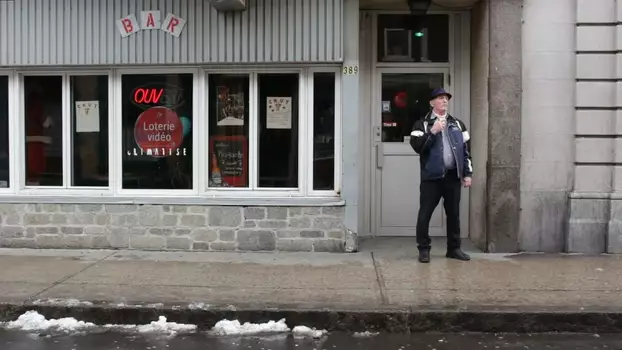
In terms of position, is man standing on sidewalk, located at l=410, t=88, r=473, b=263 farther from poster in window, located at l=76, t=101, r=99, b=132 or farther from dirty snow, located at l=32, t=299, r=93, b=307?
poster in window, located at l=76, t=101, r=99, b=132

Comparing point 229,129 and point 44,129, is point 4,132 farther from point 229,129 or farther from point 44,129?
point 229,129

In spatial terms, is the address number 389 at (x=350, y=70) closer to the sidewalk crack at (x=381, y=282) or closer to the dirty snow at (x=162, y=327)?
the sidewalk crack at (x=381, y=282)

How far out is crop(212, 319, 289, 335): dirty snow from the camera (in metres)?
5.44

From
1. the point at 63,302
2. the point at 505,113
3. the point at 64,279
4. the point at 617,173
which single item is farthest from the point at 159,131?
the point at 617,173

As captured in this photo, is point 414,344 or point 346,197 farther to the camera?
point 346,197

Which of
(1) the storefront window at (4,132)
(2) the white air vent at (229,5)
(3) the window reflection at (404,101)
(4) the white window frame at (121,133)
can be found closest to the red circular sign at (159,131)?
(4) the white window frame at (121,133)

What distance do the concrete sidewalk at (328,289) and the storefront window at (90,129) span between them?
108cm

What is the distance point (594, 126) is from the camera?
7613mm

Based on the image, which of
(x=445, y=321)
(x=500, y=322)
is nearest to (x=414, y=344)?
(x=445, y=321)

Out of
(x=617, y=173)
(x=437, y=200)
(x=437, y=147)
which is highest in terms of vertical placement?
(x=437, y=147)

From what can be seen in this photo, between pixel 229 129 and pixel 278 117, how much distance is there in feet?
2.10

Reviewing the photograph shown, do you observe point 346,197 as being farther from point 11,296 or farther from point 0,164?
point 0,164

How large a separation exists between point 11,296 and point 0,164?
120 inches

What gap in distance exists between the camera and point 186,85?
8.15 meters
